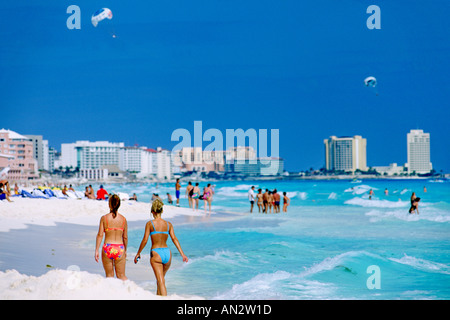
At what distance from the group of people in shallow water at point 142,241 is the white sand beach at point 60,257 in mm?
228

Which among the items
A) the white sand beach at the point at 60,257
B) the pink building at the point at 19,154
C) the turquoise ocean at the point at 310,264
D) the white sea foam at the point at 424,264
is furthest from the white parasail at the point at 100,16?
the pink building at the point at 19,154

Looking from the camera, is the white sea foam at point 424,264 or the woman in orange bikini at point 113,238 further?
the white sea foam at point 424,264

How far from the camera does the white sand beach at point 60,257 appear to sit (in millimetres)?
5680

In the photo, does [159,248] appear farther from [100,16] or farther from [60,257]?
[100,16]

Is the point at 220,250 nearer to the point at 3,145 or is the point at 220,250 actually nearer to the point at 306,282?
the point at 306,282

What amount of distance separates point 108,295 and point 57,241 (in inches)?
290

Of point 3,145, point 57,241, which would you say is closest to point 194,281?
point 57,241

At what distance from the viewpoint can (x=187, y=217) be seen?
22.1 meters

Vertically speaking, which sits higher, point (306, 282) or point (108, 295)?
point (108, 295)

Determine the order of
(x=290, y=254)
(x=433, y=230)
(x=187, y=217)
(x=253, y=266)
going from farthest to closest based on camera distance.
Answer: (x=187, y=217) < (x=433, y=230) < (x=290, y=254) < (x=253, y=266)

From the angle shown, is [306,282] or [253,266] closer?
[306,282]

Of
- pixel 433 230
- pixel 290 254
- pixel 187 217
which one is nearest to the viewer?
pixel 290 254

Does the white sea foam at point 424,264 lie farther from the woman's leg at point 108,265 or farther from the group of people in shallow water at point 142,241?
the woman's leg at point 108,265

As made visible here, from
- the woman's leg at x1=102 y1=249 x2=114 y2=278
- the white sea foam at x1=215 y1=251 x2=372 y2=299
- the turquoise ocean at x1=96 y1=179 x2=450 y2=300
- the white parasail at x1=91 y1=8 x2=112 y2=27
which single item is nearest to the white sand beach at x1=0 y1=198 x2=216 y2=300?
the woman's leg at x1=102 y1=249 x2=114 y2=278
